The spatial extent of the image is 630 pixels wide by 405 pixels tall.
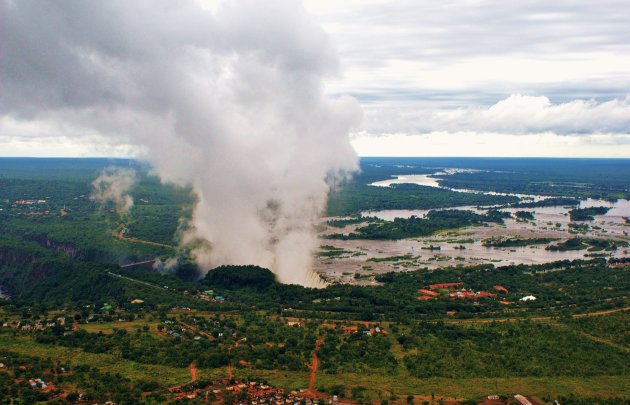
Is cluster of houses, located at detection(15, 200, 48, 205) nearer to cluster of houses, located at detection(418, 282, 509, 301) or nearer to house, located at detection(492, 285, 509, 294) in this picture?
cluster of houses, located at detection(418, 282, 509, 301)

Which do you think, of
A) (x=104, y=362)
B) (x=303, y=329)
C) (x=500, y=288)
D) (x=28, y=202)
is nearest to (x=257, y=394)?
(x=104, y=362)

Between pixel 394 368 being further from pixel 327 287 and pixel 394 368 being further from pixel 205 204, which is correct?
pixel 205 204

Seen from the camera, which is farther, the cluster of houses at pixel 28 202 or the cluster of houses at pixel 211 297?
the cluster of houses at pixel 28 202

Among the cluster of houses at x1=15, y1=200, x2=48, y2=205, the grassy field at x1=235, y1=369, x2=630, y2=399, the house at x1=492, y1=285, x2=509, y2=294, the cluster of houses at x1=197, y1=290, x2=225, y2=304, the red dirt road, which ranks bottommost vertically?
the grassy field at x1=235, y1=369, x2=630, y2=399

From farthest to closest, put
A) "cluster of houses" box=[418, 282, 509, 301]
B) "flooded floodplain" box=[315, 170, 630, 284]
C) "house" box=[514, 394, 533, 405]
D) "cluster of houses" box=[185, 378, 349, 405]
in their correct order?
1. "flooded floodplain" box=[315, 170, 630, 284]
2. "cluster of houses" box=[418, 282, 509, 301]
3. "house" box=[514, 394, 533, 405]
4. "cluster of houses" box=[185, 378, 349, 405]

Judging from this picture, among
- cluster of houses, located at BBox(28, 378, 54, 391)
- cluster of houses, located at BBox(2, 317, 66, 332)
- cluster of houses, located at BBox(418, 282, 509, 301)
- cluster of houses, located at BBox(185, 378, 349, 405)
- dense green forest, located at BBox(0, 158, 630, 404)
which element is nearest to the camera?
cluster of houses, located at BBox(185, 378, 349, 405)

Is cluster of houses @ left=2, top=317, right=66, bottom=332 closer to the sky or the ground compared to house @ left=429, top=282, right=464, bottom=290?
A: closer to the sky

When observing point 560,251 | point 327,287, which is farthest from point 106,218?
point 560,251

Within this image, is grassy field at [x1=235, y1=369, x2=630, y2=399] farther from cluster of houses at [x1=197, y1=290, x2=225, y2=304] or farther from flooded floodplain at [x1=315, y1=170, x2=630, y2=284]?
flooded floodplain at [x1=315, y1=170, x2=630, y2=284]

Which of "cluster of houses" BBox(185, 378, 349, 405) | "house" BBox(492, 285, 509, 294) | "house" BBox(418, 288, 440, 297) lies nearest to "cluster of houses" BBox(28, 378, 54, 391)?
"cluster of houses" BBox(185, 378, 349, 405)

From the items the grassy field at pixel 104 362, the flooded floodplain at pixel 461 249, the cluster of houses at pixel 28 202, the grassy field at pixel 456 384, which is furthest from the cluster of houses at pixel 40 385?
the cluster of houses at pixel 28 202

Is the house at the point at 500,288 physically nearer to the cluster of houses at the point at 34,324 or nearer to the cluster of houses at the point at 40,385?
the cluster of houses at the point at 34,324

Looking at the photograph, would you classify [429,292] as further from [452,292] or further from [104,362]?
[104,362]

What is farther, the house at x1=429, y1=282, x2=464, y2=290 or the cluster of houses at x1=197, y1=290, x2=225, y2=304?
the house at x1=429, y1=282, x2=464, y2=290
